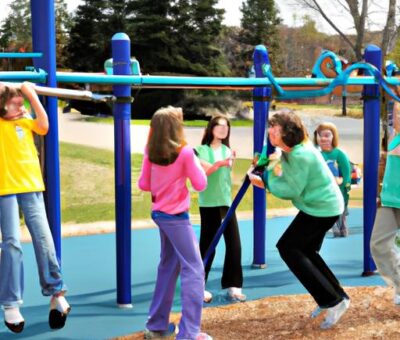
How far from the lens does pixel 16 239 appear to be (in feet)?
13.4

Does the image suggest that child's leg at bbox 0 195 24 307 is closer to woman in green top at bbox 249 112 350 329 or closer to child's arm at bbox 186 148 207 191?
child's arm at bbox 186 148 207 191

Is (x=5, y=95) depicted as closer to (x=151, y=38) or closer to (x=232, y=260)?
(x=232, y=260)

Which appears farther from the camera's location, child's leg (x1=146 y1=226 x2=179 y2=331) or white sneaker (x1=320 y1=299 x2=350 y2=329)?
white sneaker (x1=320 y1=299 x2=350 y2=329)

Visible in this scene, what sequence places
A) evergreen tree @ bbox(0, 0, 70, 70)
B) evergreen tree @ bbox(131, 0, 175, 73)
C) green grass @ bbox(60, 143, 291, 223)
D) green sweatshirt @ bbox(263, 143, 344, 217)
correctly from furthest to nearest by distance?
1. evergreen tree @ bbox(131, 0, 175, 73)
2. evergreen tree @ bbox(0, 0, 70, 70)
3. green grass @ bbox(60, 143, 291, 223)
4. green sweatshirt @ bbox(263, 143, 344, 217)

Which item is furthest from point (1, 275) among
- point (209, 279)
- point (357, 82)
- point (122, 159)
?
point (357, 82)

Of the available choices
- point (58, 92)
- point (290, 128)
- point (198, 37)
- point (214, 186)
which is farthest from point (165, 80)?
point (198, 37)

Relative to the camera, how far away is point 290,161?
4477 millimetres

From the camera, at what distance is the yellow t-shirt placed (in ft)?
13.0

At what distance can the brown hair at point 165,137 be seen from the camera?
411 cm

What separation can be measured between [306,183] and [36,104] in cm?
164

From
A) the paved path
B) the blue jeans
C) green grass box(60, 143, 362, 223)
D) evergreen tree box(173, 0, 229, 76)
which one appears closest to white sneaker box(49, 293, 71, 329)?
the blue jeans

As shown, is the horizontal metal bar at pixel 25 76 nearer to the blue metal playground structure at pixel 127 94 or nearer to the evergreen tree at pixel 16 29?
the blue metal playground structure at pixel 127 94

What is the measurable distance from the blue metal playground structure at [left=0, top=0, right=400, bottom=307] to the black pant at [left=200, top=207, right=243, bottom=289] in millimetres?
639

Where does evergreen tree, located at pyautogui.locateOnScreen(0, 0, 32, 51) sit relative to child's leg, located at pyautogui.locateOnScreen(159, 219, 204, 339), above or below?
above
